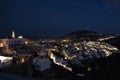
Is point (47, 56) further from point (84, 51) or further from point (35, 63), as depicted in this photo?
point (84, 51)

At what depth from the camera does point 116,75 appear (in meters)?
21.9

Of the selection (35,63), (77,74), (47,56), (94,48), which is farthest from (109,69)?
(94,48)

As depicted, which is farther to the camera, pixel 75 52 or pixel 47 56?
pixel 75 52

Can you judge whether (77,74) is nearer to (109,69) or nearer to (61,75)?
(61,75)

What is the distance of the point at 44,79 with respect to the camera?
29.8m

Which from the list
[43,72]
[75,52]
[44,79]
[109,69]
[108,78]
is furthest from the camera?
[75,52]

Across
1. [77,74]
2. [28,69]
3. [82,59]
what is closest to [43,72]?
[28,69]

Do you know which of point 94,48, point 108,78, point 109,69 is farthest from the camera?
point 94,48

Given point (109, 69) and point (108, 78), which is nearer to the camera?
point (108, 78)

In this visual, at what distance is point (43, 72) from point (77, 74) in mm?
3872

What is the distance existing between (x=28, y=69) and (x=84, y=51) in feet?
54.3

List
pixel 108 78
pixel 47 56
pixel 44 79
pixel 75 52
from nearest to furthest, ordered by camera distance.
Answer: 1. pixel 108 78
2. pixel 44 79
3. pixel 47 56
4. pixel 75 52

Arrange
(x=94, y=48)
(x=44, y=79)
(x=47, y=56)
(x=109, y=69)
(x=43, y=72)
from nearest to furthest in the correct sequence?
1. (x=109, y=69)
2. (x=44, y=79)
3. (x=43, y=72)
4. (x=47, y=56)
5. (x=94, y=48)

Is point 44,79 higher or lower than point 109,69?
lower
